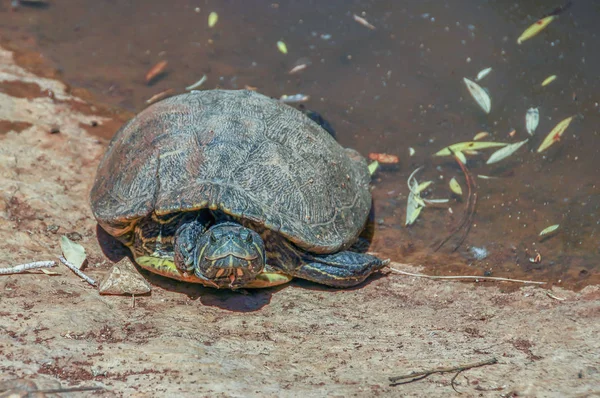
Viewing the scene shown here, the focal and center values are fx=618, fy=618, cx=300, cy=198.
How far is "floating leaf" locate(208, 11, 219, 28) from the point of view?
9539 mm

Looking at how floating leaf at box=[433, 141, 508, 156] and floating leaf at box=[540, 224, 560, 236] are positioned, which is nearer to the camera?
floating leaf at box=[540, 224, 560, 236]

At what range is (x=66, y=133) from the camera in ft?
24.3

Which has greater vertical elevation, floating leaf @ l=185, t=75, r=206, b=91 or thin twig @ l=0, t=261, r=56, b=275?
thin twig @ l=0, t=261, r=56, b=275

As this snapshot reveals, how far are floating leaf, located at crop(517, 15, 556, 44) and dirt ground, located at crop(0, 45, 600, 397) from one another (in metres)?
4.38

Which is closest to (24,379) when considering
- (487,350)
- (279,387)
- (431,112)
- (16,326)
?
(16,326)

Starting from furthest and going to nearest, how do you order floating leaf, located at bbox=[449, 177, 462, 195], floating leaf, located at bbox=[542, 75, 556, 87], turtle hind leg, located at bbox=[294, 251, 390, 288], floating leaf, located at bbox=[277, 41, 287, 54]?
floating leaf, located at bbox=[277, 41, 287, 54] < floating leaf, located at bbox=[542, 75, 556, 87] < floating leaf, located at bbox=[449, 177, 462, 195] < turtle hind leg, located at bbox=[294, 251, 390, 288]

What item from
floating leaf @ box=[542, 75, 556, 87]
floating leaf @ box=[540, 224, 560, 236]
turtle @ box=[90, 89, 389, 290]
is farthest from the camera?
floating leaf @ box=[542, 75, 556, 87]

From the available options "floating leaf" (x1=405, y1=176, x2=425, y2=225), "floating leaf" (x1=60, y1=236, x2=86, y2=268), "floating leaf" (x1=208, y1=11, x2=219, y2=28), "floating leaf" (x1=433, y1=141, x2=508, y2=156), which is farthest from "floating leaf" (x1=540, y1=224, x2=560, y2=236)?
"floating leaf" (x1=208, y1=11, x2=219, y2=28)

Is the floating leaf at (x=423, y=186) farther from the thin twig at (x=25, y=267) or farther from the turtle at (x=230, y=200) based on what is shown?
the thin twig at (x=25, y=267)

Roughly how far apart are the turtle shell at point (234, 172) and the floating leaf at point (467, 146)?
5.62 feet

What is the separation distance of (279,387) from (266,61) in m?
6.02

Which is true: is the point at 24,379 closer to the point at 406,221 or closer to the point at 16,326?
the point at 16,326

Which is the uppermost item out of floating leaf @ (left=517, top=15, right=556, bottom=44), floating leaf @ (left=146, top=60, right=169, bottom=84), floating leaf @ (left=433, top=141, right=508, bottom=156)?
floating leaf @ (left=517, top=15, right=556, bottom=44)

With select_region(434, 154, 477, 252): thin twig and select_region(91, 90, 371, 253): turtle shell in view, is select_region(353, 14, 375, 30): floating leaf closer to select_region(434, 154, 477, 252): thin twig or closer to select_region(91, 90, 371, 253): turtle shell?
select_region(434, 154, 477, 252): thin twig
